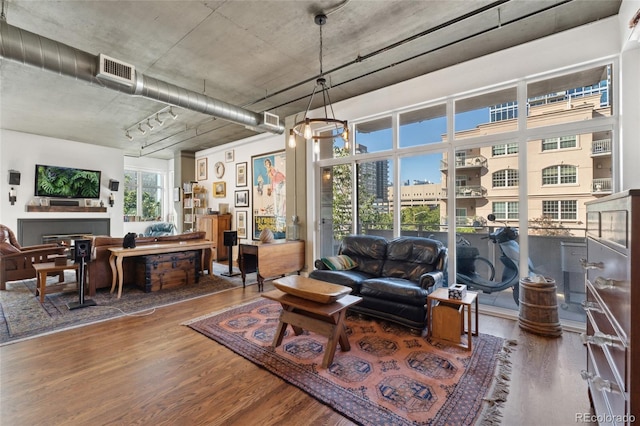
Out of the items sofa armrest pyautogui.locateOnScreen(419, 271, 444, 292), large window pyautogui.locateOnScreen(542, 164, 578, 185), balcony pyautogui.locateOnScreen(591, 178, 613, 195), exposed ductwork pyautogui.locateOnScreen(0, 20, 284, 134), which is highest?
exposed ductwork pyautogui.locateOnScreen(0, 20, 284, 134)

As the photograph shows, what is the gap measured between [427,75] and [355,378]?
4.15 meters

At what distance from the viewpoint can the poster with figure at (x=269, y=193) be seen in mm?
6926

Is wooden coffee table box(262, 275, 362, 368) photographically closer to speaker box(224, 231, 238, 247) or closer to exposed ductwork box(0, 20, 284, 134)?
speaker box(224, 231, 238, 247)

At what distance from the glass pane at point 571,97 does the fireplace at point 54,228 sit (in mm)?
10160

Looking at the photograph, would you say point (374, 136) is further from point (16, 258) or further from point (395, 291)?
point (16, 258)

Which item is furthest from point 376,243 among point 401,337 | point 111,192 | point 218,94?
point 111,192

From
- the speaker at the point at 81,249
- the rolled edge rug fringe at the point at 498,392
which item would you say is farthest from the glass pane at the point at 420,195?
the speaker at the point at 81,249

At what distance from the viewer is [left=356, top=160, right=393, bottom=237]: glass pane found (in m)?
4.81

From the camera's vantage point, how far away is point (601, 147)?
10.4 feet

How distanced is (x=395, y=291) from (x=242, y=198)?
5.65 meters

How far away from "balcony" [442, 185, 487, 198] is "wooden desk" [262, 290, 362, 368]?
2362 millimetres

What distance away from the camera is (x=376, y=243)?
427 cm

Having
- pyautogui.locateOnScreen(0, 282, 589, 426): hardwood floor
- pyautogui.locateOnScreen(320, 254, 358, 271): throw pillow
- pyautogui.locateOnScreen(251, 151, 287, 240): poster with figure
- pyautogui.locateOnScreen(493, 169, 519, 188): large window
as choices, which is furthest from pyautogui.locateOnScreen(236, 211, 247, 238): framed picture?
pyautogui.locateOnScreen(493, 169, 519, 188): large window

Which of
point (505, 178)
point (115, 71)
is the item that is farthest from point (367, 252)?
point (115, 71)
